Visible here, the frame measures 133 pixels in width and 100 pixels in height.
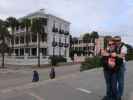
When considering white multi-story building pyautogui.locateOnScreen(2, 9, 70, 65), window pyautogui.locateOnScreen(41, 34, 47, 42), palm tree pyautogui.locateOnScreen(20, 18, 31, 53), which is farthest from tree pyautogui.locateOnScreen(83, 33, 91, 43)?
palm tree pyautogui.locateOnScreen(20, 18, 31, 53)

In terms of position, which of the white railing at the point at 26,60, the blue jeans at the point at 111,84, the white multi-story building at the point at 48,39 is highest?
the white multi-story building at the point at 48,39

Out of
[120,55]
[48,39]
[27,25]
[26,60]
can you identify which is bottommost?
[26,60]

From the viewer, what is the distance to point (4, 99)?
974 cm

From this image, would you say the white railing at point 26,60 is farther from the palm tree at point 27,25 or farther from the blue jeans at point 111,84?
the blue jeans at point 111,84

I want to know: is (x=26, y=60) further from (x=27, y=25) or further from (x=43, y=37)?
(x=43, y=37)

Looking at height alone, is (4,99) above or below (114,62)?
below

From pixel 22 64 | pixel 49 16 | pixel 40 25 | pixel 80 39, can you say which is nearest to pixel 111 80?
pixel 22 64

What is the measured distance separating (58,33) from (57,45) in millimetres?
3067

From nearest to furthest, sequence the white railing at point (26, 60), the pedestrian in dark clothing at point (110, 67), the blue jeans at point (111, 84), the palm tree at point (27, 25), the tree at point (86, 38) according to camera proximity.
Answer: the pedestrian in dark clothing at point (110, 67), the blue jeans at point (111, 84), the white railing at point (26, 60), the palm tree at point (27, 25), the tree at point (86, 38)

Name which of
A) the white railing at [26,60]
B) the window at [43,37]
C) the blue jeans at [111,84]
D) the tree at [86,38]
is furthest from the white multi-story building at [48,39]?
the blue jeans at [111,84]

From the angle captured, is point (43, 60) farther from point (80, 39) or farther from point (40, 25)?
point (80, 39)

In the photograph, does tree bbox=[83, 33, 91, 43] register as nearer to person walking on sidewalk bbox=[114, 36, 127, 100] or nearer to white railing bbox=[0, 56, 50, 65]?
white railing bbox=[0, 56, 50, 65]

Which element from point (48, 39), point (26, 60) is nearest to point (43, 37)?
point (48, 39)

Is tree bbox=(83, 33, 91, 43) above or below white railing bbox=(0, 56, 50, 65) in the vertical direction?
above
